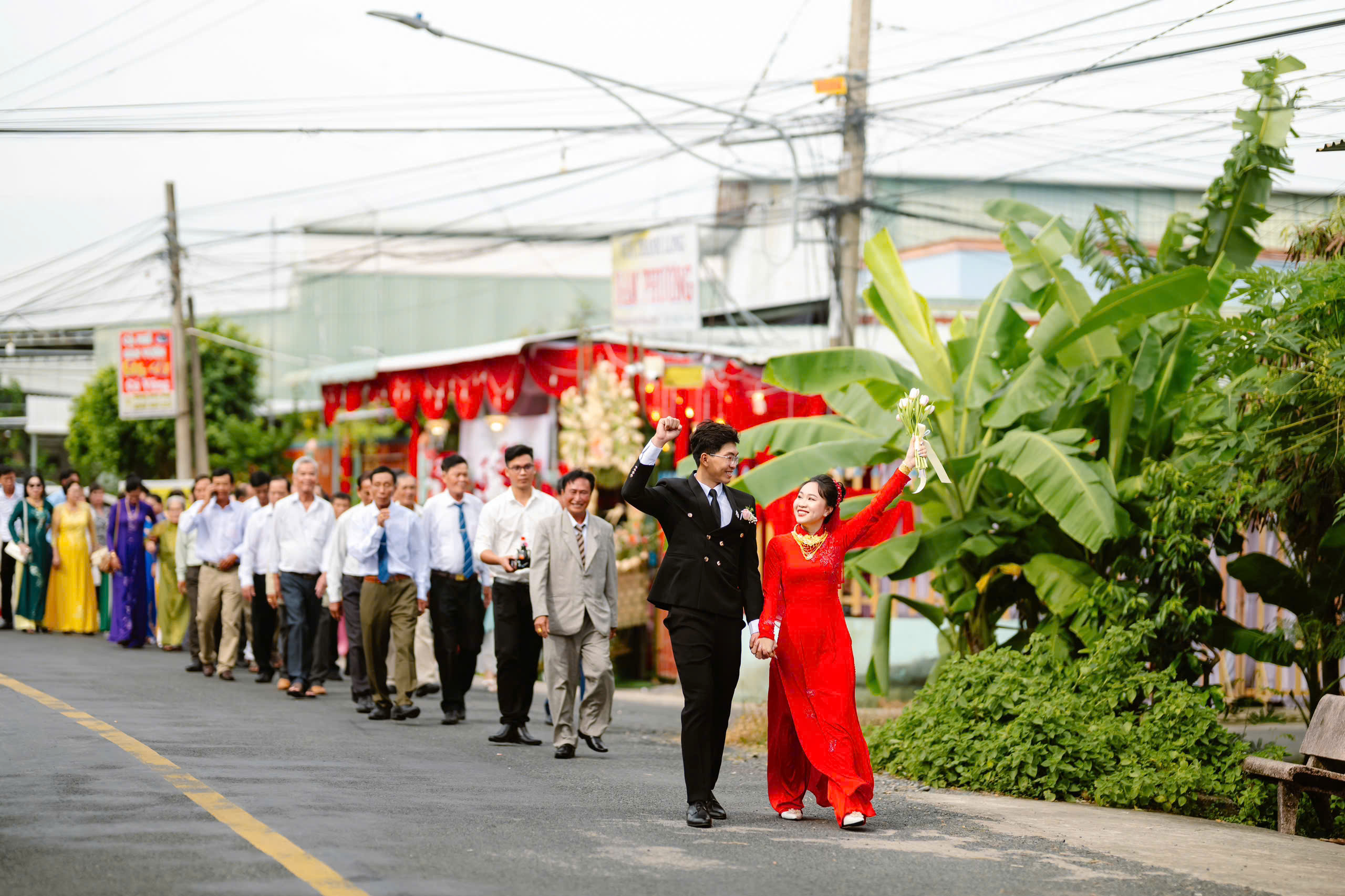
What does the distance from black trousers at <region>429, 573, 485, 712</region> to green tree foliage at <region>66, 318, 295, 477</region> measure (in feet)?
77.5

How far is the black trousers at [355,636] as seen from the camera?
12094 mm

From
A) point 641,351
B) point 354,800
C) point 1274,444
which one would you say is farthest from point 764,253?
point 354,800

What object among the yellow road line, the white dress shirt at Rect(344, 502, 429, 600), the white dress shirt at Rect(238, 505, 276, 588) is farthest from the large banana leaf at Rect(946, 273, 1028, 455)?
the white dress shirt at Rect(238, 505, 276, 588)

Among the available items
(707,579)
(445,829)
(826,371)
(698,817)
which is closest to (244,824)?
(445,829)

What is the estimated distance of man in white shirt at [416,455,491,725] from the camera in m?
12.0

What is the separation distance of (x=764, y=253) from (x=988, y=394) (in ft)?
67.6

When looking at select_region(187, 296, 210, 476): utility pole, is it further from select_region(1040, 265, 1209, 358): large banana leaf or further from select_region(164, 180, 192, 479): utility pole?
select_region(1040, 265, 1209, 358): large banana leaf

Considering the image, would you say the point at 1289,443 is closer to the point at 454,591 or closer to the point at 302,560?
the point at 454,591

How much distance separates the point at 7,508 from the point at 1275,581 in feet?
51.4

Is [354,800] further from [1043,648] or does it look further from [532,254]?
[532,254]

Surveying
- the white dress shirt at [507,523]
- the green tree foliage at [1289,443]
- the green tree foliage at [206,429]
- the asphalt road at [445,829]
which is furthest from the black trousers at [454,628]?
the green tree foliage at [206,429]

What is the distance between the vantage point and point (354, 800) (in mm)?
7562

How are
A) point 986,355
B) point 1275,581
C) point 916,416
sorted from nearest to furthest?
point 916,416
point 1275,581
point 986,355

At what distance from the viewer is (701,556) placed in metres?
7.56
